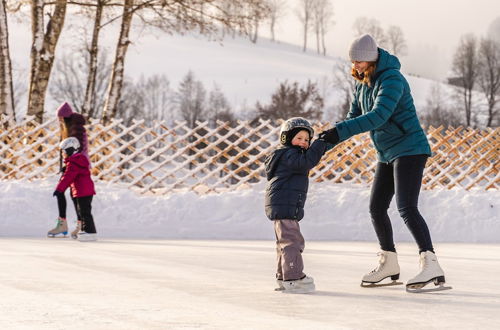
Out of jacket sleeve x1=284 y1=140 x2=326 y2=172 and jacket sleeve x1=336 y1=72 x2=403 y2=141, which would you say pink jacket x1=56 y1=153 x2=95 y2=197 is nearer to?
jacket sleeve x1=284 y1=140 x2=326 y2=172

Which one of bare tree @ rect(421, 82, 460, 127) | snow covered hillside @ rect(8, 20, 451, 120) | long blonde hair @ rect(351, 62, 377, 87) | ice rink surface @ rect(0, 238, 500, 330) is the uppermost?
snow covered hillside @ rect(8, 20, 451, 120)

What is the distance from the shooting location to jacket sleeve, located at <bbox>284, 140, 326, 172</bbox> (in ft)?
11.9

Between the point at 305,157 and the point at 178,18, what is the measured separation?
8.79 metres

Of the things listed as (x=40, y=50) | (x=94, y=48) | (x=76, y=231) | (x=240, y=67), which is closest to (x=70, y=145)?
(x=76, y=231)

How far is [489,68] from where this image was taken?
138 feet

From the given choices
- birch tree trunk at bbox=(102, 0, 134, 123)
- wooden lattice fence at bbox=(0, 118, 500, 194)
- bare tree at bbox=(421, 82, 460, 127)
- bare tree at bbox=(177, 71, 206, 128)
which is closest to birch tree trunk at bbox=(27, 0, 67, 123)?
wooden lattice fence at bbox=(0, 118, 500, 194)

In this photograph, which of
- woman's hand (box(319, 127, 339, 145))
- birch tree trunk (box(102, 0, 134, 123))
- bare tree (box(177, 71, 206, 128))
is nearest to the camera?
woman's hand (box(319, 127, 339, 145))

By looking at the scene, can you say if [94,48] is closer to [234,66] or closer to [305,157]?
[305,157]

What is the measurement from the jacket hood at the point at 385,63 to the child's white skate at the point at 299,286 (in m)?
1.01

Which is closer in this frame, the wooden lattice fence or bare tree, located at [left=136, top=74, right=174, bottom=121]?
the wooden lattice fence

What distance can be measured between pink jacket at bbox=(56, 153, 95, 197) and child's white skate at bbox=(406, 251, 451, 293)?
12.0 ft

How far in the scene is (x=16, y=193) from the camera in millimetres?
8359

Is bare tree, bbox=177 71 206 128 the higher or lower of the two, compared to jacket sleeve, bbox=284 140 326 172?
higher

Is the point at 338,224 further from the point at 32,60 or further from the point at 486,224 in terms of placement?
the point at 32,60
